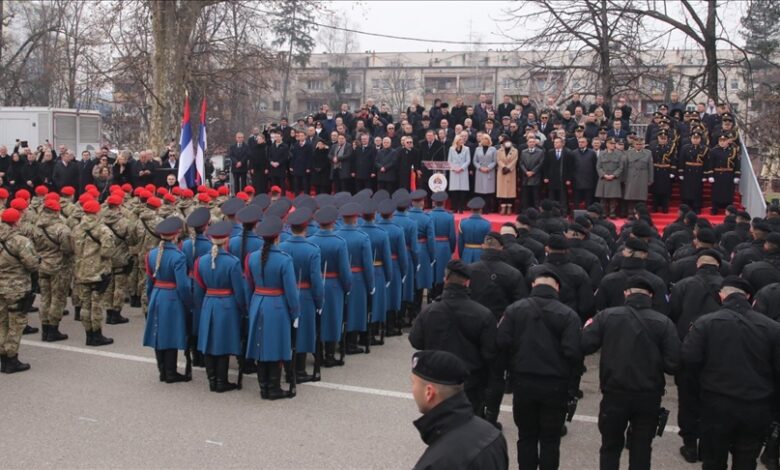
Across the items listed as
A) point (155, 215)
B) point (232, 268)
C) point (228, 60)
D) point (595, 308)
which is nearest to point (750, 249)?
point (595, 308)

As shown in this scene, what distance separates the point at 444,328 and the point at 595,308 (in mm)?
2059

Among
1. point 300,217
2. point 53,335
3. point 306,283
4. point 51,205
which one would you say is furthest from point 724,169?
point 53,335

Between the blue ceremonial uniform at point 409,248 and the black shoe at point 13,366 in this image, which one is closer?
the black shoe at point 13,366

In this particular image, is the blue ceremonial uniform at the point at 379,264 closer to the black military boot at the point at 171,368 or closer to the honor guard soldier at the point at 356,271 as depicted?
the honor guard soldier at the point at 356,271

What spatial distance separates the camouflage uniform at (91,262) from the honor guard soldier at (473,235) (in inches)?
203

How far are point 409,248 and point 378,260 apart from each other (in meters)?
1.23

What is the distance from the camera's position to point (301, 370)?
371 inches

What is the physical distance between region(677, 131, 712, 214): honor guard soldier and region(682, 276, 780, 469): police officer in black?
36.8 ft

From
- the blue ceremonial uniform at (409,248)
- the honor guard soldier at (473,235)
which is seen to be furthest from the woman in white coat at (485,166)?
the blue ceremonial uniform at (409,248)

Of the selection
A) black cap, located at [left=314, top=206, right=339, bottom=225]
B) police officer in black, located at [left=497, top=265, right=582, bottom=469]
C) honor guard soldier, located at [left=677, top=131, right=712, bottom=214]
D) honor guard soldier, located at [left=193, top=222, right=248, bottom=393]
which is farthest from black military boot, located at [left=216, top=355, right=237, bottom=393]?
honor guard soldier, located at [left=677, top=131, right=712, bottom=214]

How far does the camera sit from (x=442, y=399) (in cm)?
344

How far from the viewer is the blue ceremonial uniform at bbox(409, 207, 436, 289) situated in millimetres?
12352

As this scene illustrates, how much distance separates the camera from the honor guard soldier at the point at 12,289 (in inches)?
376

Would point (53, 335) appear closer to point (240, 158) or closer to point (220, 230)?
point (220, 230)
